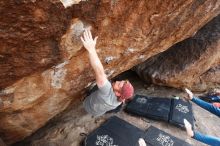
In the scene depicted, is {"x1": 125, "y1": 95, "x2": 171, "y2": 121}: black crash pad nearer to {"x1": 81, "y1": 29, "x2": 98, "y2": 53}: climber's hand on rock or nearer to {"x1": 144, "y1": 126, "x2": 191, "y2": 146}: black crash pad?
{"x1": 144, "y1": 126, "x2": 191, "y2": 146}: black crash pad

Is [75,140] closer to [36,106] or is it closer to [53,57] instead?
[36,106]

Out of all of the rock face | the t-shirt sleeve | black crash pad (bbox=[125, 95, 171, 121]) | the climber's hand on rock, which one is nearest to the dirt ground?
black crash pad (bbox=[125, 95, 171, 121])

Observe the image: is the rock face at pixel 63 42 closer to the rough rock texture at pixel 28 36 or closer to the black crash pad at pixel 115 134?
the rough rock texture at pixel 28 36

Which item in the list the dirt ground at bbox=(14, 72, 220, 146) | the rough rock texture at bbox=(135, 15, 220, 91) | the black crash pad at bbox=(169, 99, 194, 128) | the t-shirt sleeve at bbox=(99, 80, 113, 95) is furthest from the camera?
the rough rock texture at bbox=(135, 15, 220, 91)

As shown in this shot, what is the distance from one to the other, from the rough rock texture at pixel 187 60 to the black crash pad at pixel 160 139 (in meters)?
1.42

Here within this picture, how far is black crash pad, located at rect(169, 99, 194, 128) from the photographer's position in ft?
20.9

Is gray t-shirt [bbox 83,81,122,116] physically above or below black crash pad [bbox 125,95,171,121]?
above

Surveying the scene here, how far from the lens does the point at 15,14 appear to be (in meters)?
2.98

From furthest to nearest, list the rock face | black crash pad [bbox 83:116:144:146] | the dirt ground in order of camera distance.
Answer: the dirt ground, black crash pad [bbox 83:116:144:146], the rock face

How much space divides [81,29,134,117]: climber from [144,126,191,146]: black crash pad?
63.0 inches

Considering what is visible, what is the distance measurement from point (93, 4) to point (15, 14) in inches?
38.3

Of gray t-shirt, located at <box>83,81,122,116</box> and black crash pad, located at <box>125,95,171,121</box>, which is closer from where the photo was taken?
gray t-shirt, located at <box>83,81,122,116</box>

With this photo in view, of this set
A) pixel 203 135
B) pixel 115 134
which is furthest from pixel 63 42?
pixel 203 135

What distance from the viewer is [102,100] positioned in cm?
450
